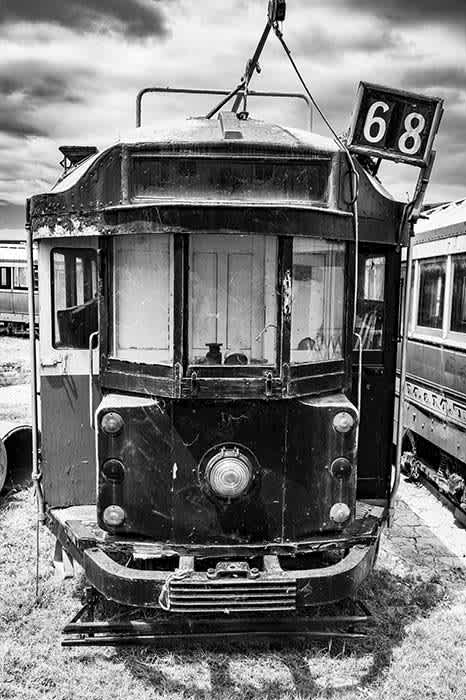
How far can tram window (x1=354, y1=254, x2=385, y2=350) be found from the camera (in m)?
4.86

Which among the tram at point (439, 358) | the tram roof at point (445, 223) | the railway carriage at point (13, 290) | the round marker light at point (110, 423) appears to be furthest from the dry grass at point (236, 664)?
the railway carriage at point (13, 290)

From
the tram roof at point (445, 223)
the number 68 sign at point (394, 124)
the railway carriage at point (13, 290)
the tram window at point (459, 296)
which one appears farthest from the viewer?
the railway carriage at point (13, 290)

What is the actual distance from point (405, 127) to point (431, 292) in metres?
3.89

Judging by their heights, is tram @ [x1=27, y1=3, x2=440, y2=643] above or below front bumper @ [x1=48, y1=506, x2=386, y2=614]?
above

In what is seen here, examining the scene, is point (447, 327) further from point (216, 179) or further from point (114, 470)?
point (114, 470)

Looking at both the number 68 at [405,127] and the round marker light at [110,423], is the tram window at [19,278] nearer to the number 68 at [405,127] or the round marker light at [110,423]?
the round marker light at [110,423]

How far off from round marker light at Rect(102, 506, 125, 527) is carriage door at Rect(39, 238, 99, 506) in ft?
2.06

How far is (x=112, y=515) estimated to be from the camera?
402 centimetres

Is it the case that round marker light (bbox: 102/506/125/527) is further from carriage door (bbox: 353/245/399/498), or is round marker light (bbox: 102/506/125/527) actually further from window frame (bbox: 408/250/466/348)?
window frame (bbox: 408/250/466/348)

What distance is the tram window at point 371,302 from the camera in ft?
15.9

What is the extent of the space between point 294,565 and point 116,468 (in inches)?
55.4

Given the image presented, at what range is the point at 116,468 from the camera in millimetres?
3998

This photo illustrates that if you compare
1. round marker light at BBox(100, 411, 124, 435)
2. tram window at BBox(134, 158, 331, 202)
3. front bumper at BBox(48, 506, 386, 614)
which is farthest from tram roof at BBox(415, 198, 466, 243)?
round marker light at BBox(100, 411, 124, 435)

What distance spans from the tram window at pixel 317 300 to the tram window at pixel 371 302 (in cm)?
65
